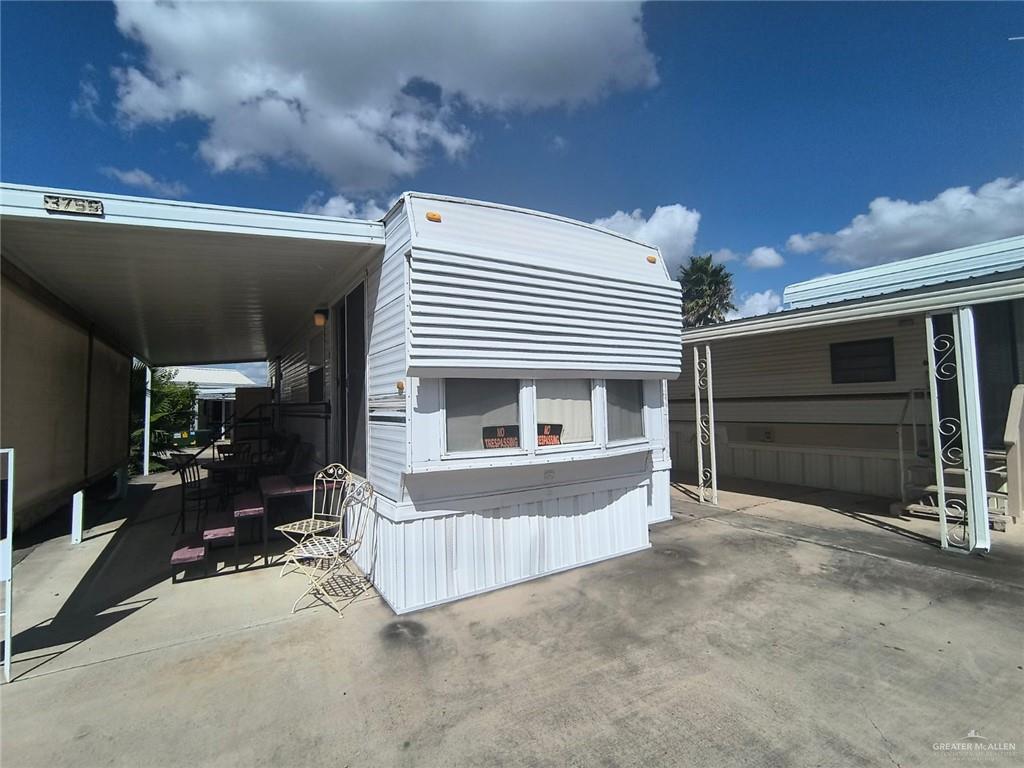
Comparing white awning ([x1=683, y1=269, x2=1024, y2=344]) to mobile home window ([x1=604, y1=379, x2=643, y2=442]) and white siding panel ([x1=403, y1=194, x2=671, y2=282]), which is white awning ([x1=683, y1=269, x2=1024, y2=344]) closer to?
white siding panel ([x1=403, y1=194, x2=671, y2=282])

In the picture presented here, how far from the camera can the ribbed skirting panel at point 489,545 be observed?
3.77m

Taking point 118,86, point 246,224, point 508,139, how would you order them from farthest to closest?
point 508,139
point 118,86
point 246,224

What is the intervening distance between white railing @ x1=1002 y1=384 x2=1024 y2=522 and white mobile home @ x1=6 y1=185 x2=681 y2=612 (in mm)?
4290

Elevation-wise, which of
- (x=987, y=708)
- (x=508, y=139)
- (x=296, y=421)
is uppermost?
(x=508, y=139)

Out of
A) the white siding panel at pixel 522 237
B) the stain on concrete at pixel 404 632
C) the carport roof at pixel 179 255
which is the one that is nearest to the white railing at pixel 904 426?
the white siding panel at pixel 522 237

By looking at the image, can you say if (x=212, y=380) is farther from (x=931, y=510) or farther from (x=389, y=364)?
(x=931, y=510)

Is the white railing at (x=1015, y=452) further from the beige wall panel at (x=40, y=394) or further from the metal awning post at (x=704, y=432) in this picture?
the beige wall panel at (x=40, y=394)

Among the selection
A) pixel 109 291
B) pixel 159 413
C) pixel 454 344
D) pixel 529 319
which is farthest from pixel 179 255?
pixel 159 413

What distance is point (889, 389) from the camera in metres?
7.39

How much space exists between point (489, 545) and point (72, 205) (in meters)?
3.83

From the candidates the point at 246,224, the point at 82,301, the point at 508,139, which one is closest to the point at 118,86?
the point at 82,301

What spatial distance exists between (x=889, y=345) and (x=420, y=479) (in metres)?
7.65

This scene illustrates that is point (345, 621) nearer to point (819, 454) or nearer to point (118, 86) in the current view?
point (118, 86)

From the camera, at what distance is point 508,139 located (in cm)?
883
